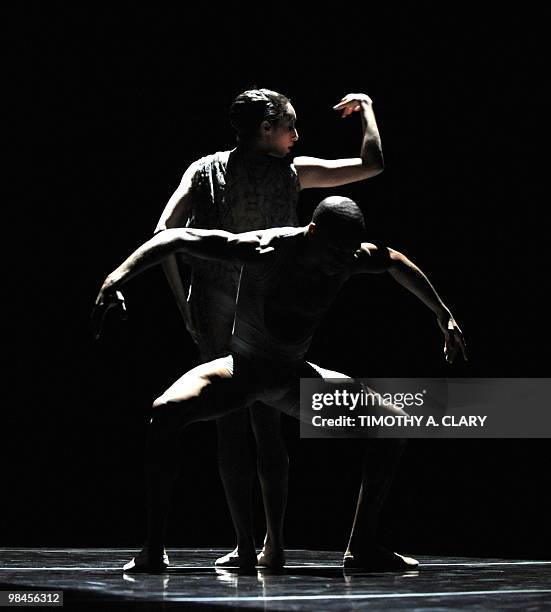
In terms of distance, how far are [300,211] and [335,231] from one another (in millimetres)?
3132

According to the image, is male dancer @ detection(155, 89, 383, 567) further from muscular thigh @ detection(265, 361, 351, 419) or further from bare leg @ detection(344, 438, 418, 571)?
bare leg @ detection(344, 438, 418, 571)

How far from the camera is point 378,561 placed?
336cm

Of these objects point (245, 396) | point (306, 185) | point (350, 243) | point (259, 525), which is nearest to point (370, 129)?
point (306, 185)

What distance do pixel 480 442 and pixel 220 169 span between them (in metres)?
2.83

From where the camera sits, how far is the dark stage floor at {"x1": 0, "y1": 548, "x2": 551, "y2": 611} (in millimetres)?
2451

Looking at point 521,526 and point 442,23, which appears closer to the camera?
point 521,526

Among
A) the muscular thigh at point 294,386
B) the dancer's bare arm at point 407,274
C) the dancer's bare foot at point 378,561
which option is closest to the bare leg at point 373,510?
the dancer's bare foot at point 378,561

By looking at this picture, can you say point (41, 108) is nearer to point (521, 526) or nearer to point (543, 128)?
point (543, 128)

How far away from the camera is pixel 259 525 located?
6.55m

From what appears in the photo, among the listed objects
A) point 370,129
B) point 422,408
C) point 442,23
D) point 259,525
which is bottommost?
point 259,525

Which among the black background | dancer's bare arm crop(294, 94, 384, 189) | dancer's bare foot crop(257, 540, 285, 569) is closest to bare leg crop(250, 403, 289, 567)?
dancer's bare foot crop(257, 540, 285, 569)

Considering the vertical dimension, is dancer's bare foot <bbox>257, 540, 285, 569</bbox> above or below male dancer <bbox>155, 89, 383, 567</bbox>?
below

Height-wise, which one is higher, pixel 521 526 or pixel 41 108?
pixel 41 108

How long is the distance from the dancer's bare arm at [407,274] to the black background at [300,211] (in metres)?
2.45
